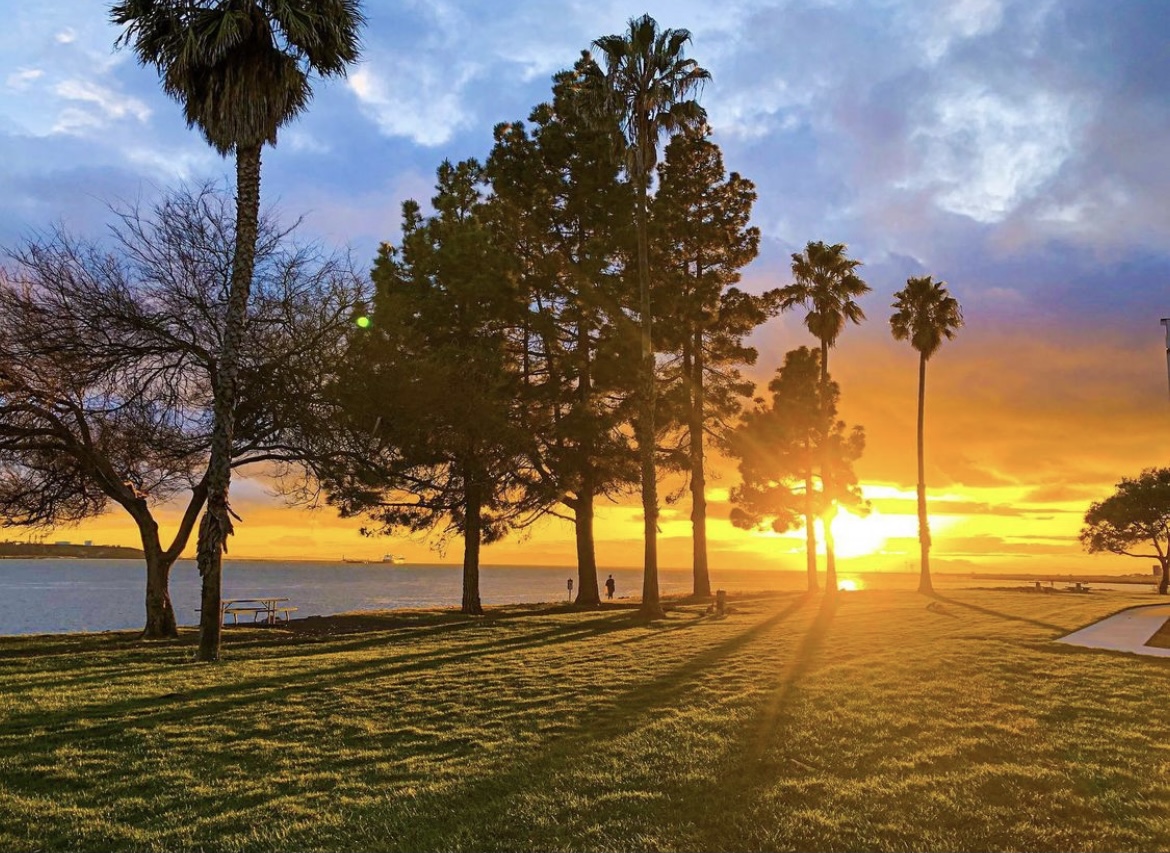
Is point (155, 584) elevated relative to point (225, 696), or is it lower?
elevated

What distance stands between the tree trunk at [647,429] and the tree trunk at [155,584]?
13344mm

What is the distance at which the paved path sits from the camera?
16.7 metres

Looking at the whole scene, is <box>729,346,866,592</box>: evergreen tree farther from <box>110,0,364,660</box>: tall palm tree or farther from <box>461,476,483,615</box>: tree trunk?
<box>110,0,364,660</box>: tall palm tree

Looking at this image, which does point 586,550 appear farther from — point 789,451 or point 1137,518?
point 1137,518

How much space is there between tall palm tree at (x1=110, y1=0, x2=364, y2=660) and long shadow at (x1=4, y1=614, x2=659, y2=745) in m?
3.33

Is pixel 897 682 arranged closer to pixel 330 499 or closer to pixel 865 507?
pixel 330 499

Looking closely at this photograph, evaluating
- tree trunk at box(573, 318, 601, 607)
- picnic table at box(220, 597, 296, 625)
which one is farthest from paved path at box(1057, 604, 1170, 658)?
picnic table at box(220, 597, 296, 625)

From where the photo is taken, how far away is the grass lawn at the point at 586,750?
5910 mm

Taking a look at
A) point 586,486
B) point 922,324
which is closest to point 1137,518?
point 922,324

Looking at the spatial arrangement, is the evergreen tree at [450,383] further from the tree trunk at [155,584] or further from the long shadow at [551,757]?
the long shadow at [551,757]

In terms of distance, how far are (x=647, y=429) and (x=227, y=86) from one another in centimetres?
1432

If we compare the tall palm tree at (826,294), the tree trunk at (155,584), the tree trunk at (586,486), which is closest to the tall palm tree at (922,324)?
the tall palm tree at (826,294)

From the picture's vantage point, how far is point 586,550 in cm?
3075

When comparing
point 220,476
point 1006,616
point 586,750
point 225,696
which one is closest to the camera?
point 586,750
